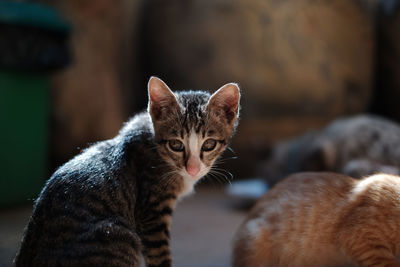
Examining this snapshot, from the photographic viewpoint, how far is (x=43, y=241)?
2029 mm

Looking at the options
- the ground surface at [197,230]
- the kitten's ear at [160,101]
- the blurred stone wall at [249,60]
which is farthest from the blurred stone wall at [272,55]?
the kitten's ear at [160,101]

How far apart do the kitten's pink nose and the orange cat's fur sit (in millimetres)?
581

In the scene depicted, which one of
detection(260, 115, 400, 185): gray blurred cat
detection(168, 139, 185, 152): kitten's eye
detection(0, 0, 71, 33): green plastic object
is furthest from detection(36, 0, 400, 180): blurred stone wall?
detection(168, 139, 185, 152): kitten's eye

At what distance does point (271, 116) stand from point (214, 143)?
155 inches

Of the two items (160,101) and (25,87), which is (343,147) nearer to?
(160,101)

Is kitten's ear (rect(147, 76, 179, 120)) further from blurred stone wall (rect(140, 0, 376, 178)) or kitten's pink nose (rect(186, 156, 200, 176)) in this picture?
blurred stone wall (rect(140, 0, 376, 178))

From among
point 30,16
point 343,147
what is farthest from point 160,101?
point 343,147

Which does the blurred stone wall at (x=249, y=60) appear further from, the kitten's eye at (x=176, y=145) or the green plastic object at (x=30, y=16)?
the kitten's eye at (x=176, y=145)

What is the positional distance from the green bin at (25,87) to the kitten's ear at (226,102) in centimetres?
264

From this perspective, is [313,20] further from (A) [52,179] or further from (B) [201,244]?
(A) [52,179]

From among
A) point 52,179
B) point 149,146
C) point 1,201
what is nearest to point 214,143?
point 149,146

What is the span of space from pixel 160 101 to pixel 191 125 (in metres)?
0.23

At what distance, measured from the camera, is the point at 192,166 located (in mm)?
2400

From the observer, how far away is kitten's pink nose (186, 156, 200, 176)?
240cm
